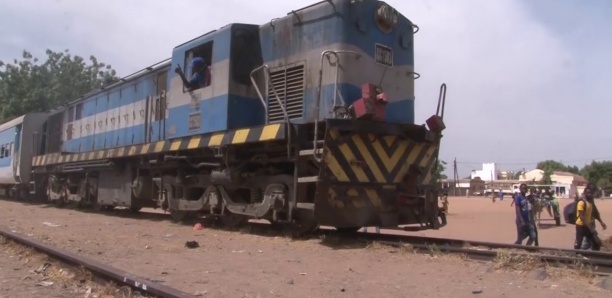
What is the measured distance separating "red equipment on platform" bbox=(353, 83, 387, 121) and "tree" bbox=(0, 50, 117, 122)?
102ft

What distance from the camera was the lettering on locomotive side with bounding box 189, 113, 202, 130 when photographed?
9.50m

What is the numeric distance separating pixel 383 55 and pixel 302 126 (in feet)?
6.10

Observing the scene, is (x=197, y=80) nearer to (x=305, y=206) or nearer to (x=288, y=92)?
(x=288, y=92)

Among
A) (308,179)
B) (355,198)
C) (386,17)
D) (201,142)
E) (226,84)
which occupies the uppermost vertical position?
(386,17)

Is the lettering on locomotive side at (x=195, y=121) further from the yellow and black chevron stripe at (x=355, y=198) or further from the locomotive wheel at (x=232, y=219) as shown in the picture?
the yellow and black chevron stripe at (x=355, y=198)

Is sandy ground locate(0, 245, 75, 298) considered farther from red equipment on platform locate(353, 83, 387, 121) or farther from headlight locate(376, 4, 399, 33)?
headlight locate(376, 4, 399, 33)

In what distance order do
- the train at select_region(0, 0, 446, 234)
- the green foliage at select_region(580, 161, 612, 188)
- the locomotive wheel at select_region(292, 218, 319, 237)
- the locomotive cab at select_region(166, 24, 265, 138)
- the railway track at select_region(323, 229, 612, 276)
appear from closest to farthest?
the railway track at select_region(323, 229, 612, 276), the train at select_region(0, 0, 446, 234), the locomotive wheel at select_region(292, 218, 319, 237), the locomotive cab at select_region(166, 24, 265, 138), the green foliage at select_region(580, 161, 612, 188)

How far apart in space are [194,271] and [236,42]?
14.5 feet

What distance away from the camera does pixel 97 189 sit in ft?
46.5

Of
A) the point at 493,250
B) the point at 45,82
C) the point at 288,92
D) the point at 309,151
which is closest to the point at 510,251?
the point at 493,250

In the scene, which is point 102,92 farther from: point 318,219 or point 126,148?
point 318,219

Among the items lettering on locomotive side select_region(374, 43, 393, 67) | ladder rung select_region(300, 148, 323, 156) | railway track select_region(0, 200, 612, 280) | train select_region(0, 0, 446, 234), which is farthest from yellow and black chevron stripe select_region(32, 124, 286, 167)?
lettering on locomotive side select_region(374, 43, 393, 67)

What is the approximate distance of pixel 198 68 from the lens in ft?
31.4

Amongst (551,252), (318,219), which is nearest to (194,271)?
(318,219)
